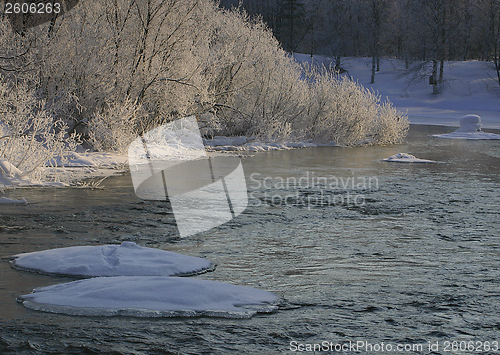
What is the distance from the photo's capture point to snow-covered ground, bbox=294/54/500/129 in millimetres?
41875

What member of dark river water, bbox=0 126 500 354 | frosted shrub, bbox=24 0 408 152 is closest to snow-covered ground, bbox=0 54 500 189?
dark river water, bbox=0 126 500 354

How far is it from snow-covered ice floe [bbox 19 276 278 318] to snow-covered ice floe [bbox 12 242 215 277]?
19.1 inches

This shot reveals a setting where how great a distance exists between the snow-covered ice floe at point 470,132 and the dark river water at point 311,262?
15188mm

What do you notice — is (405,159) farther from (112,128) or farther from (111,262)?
(111,262)

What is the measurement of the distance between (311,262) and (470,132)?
83.0 ft

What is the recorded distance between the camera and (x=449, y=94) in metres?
48.2

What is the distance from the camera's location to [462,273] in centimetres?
612

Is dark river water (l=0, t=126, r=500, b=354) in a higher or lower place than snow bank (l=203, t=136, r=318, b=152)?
lower

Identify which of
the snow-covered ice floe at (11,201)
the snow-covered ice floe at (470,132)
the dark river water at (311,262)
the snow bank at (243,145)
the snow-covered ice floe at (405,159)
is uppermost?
the snow-covered ice floe at (470,132)

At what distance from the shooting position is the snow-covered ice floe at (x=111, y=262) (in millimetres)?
5809

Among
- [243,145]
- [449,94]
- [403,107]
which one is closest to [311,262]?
[243,145]

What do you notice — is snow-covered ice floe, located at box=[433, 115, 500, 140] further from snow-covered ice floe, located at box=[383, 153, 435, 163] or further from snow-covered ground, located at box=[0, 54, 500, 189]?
snow-covered ice floe, located at box=[383, 153, 435, 163]

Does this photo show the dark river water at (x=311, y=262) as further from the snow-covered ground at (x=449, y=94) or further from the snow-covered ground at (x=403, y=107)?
the snow-covered ground at (x=449, y=94)

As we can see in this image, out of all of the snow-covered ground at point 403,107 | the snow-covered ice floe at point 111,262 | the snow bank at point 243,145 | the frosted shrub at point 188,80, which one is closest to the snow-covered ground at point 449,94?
the snow-covered ground at point 403,107
